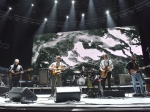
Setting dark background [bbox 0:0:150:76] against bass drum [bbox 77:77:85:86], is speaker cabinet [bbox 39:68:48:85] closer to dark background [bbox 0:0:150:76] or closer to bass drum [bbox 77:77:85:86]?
dark background [bbox 0:0:150:76]

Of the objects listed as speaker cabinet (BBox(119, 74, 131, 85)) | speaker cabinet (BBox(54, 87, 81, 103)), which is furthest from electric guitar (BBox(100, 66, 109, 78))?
speaker cabinet (BBox(119, 74, 131, 85))

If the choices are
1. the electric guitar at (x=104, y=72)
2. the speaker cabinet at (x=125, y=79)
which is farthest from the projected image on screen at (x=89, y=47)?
the electric guitar at (x=104, y=72)

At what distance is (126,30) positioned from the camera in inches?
366

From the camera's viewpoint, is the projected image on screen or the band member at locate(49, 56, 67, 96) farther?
the projected image on screen

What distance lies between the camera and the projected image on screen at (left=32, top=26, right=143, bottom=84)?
9125mm

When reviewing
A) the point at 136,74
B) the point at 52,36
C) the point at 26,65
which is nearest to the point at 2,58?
the point at 26,65

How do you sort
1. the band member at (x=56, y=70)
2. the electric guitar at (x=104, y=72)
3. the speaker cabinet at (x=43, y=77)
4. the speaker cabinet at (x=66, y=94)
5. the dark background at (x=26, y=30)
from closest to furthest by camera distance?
the speaker cabinet at (x=66, y=94) → the band member at (x=56, y=70) → the electric guitar at (x=104, y=72) → the dark background at (x=26, y=30) → the speaker cabinet at (x=43, y=77)

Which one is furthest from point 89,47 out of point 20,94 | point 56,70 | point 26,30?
point 20,94

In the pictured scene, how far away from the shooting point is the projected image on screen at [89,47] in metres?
9.12

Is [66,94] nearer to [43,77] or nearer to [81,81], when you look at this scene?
[81,81]

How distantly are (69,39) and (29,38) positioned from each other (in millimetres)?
3083

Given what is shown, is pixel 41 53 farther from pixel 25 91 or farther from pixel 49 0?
pixel 25 91

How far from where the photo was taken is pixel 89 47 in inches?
390

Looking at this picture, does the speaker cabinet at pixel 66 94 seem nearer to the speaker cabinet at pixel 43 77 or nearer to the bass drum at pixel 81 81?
the bass drum at pixel 81 81
